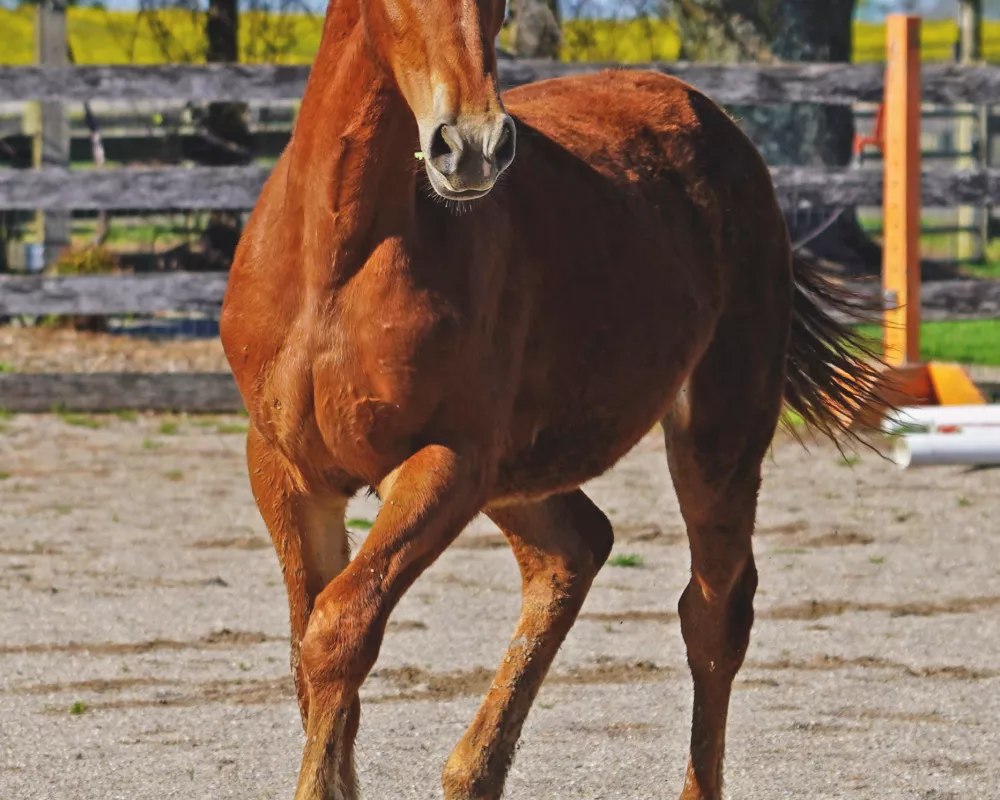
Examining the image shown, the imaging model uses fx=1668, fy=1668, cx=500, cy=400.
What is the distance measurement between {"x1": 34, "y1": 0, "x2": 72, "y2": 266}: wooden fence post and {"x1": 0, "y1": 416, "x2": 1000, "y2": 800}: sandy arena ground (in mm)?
3199

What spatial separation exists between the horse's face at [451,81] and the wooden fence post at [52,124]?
7.90m

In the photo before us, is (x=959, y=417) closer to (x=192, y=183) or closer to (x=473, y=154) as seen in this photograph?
(x=192, y=183)

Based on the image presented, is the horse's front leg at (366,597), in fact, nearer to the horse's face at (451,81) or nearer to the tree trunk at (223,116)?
the horse's face at (451,81)

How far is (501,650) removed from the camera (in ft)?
17.9

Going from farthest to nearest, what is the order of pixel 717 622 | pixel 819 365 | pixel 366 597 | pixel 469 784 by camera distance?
pixel 819 365 < pixel 717 622 < pixel 469 784 < pixel 366 597

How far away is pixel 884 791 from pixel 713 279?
1339 mm

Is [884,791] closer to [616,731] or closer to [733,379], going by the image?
[616,731]

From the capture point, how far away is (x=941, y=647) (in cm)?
550

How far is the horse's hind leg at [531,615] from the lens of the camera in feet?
12.6

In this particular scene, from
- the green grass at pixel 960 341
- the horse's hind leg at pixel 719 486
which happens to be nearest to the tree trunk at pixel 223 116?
the green grass at pixel 960 341

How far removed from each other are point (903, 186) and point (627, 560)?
3.93 m

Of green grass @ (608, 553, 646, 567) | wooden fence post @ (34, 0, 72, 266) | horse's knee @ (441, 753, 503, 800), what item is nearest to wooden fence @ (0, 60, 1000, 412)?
wooden fence post @ (34, 0, 72, 266)

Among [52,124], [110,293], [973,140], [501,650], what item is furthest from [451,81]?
[973,140]

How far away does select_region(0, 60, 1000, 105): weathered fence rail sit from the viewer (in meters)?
10.1
